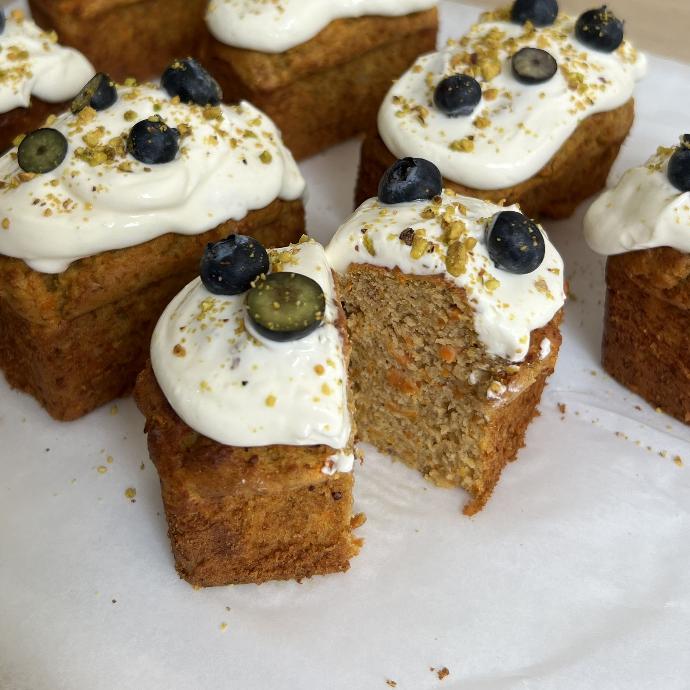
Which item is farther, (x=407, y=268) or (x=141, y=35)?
(x=141, y=35)

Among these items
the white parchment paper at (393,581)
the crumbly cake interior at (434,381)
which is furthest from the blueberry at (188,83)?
the white parchment paper at (393,581)

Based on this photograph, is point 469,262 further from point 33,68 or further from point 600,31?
point 33,68

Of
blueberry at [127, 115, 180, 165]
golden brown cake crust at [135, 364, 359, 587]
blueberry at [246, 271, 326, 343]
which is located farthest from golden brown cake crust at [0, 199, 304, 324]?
blueberry at [246, 271, 326, 343]

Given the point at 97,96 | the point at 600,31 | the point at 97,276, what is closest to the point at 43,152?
the point at 97,96

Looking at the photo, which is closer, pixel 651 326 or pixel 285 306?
pixel 285 306

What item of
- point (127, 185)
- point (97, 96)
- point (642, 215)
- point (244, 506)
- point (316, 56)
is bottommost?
point (244, 506)

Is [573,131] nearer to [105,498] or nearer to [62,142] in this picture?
[62,142]

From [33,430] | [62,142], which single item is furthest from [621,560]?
[62,142]
